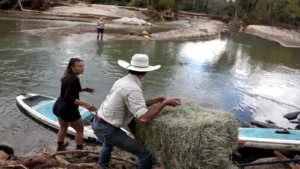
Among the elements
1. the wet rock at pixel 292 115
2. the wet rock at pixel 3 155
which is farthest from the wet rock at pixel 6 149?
the wet rock at pixel 292 115

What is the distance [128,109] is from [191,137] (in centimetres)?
97

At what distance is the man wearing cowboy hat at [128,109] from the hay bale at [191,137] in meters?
0.22

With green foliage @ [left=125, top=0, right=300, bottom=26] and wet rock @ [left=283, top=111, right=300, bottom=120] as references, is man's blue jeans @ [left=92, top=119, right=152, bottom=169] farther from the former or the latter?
green foliage @ [left=125, top=0, right=300, bottom=26]

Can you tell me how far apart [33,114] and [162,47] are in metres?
16.2

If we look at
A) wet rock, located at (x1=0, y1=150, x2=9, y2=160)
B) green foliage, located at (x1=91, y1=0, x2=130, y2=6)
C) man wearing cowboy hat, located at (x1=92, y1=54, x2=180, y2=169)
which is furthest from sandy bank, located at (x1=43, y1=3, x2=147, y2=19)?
man wearing cowboy hat, located at (x1=92, y1=54, x2=180, y2=169)

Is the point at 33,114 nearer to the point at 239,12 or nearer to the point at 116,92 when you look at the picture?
the point at 116,92

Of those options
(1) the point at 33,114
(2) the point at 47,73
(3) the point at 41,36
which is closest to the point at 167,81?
(2) the point at 47,73

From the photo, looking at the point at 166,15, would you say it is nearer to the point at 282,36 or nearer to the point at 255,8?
the point at 282,36

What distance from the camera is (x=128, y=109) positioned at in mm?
4215

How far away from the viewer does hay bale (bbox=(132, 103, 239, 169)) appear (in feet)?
12.7

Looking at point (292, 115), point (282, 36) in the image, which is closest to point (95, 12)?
point (282, 36)

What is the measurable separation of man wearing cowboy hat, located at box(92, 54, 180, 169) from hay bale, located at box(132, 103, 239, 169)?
22 cm

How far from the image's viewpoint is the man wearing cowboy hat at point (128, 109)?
3.95m

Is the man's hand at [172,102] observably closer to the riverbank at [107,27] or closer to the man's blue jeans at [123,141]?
the man's blue jeans at [123,141]
